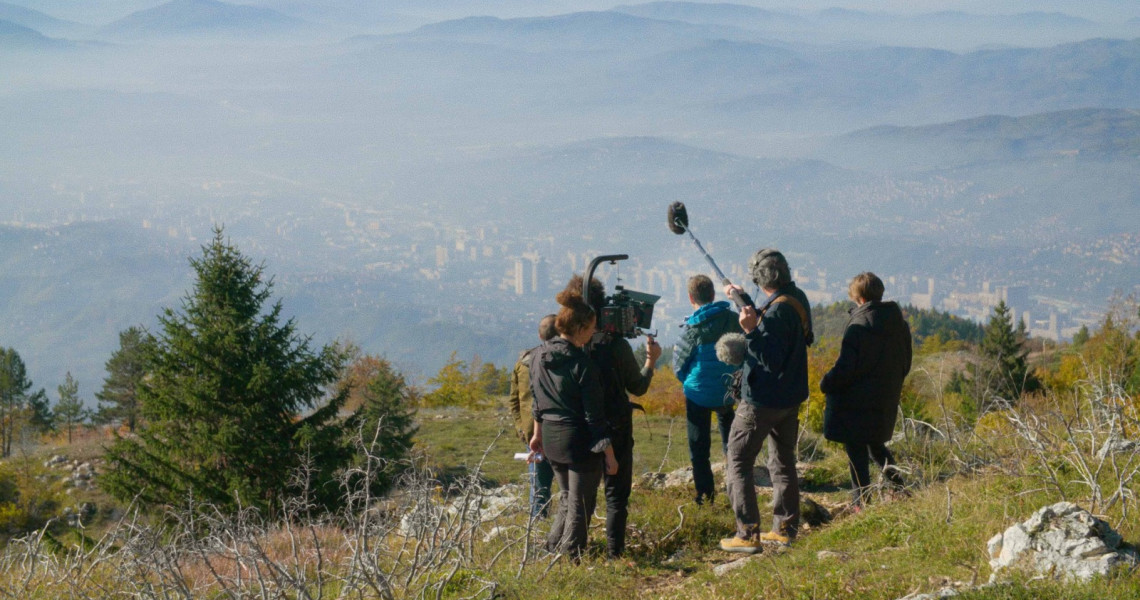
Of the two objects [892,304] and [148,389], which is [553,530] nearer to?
[892,304]

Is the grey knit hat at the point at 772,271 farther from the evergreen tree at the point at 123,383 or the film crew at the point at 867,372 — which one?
the evergreen tree at the point at 123,383

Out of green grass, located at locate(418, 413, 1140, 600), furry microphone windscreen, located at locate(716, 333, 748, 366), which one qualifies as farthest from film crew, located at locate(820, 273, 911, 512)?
furry microphone windscreen, located at locate(716, 333, 748, 366)

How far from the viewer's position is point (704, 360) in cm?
632

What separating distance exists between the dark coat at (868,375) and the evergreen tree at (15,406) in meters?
47.9

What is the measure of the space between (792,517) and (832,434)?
670 mm

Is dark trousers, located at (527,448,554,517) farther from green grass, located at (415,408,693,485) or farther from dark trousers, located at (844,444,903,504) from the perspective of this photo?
green grass, located at (415,408,693,485)

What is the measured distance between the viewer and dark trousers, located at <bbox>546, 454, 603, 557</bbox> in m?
5.19

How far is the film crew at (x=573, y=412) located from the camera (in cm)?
500

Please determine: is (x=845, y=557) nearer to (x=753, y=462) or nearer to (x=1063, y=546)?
(x=753, y=462)

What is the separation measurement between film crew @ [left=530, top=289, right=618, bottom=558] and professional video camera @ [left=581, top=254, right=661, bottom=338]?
21 centimetres

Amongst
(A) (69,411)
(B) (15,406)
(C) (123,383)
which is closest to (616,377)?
(C) (123,383)

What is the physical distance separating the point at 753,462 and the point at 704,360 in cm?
101

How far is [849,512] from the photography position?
640cm

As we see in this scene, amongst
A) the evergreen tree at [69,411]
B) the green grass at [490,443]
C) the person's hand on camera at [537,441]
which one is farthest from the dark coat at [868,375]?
the evergreen tree at [69,411]
